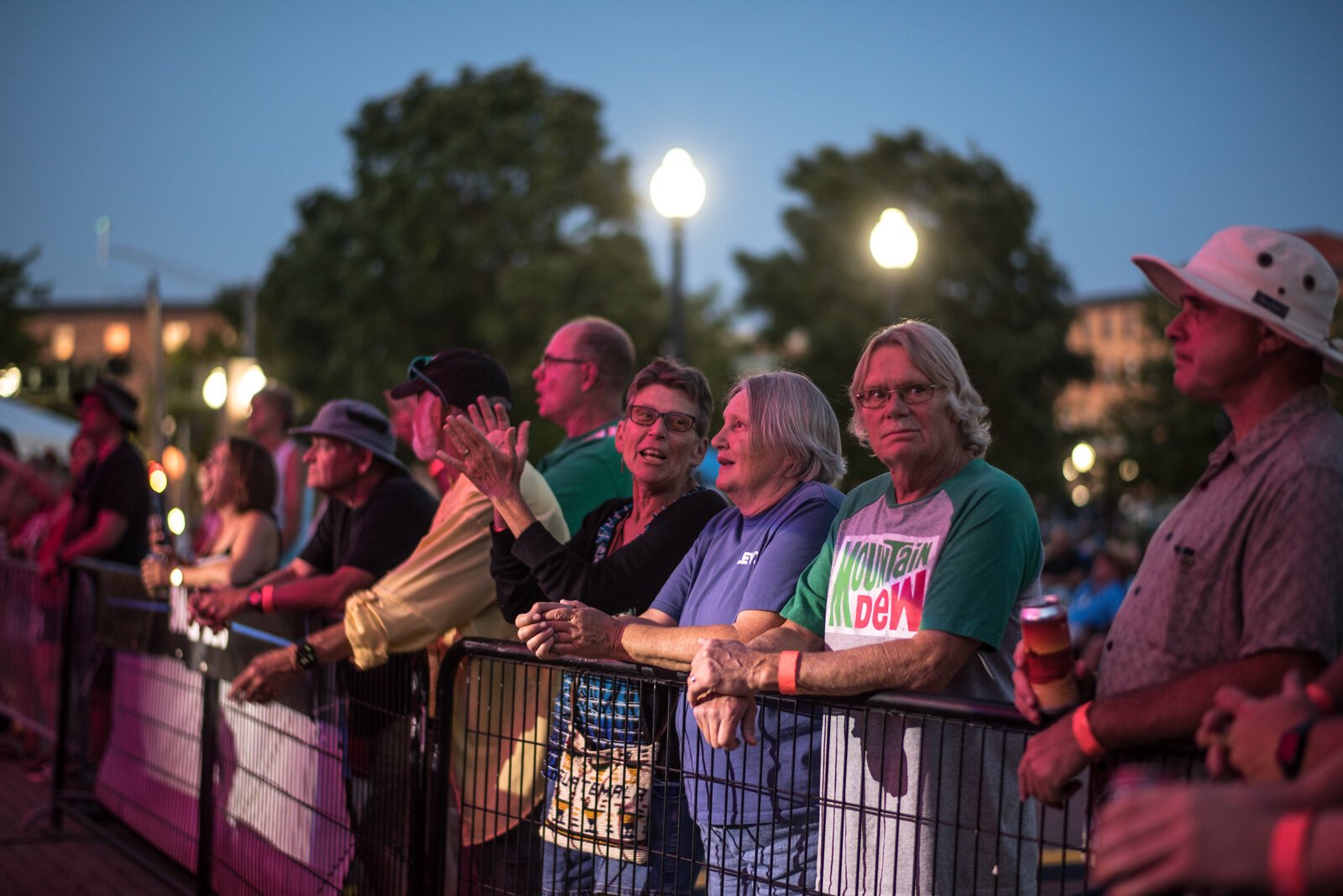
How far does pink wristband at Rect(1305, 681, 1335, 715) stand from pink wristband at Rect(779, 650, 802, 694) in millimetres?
1220

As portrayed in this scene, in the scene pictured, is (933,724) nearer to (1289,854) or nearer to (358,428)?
(1289,854)

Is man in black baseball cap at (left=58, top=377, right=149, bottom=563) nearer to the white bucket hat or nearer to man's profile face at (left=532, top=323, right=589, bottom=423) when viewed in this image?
man's profile face at (left=532, top=323, right=589, bottom=423)

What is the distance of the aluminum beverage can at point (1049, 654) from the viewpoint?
249 centimetres

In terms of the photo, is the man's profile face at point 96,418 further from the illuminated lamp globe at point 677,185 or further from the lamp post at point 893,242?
the lamp post at point 893,242

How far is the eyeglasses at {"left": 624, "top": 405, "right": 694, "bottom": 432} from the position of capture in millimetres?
4465

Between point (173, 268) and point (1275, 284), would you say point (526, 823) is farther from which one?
point (173, 268)

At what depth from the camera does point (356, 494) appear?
20.0 ft

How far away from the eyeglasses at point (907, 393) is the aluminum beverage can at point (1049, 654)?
3.32 ft

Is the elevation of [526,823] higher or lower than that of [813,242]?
lower

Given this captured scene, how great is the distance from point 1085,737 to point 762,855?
1.17 m

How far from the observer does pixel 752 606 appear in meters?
3.72

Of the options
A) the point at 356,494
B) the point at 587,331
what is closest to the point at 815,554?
the point at 587,331

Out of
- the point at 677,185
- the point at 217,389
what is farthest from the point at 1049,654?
the point at 217,389

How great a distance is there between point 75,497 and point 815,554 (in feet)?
21.9
